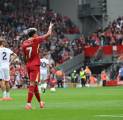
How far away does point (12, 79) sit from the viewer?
1729 inches

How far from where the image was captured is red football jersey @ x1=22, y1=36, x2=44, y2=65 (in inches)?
739

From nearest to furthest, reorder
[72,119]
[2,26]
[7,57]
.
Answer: [72,119], [7,57], [2,26]

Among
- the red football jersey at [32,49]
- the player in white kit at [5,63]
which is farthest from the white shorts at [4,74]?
the red football jersey at [32,49]

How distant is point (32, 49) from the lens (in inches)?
741

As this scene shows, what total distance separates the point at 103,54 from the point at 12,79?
8101mm

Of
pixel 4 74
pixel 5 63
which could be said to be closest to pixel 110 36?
pixel 5 63

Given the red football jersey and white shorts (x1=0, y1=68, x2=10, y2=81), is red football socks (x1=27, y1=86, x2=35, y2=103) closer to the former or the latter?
the red football jersey

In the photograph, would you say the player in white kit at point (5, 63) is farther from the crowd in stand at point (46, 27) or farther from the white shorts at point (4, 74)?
the crowd in stand at point (46, 27)

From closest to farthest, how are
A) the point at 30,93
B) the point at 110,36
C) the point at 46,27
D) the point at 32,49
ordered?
1. the point at 30,93
2. the point at 32,49
3. the point at 110,36
4. the point at 46,27

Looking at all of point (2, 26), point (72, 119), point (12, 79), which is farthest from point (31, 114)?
point (2, 26)

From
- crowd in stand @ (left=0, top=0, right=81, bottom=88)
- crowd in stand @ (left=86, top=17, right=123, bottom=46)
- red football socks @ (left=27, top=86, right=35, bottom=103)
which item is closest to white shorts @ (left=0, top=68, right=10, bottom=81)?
red football socks @ (left=27, top=86, right=35, bottom=103)

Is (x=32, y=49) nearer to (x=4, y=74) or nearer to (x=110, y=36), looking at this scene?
(x=4, y=74)

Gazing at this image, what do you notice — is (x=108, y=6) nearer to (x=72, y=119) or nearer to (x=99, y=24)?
(x=99, y=24)

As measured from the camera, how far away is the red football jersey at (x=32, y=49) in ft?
61.6
